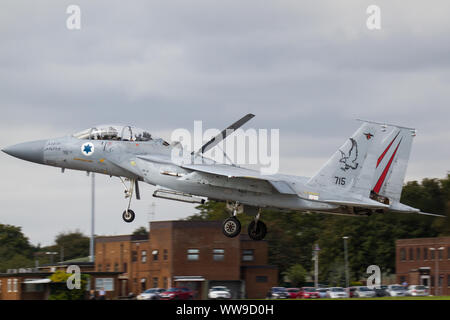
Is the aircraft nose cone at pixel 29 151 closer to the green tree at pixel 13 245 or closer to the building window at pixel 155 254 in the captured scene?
the building window at pixel 155 254

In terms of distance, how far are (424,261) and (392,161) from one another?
54828mm

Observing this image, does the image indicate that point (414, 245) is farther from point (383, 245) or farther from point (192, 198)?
point (192, 198)

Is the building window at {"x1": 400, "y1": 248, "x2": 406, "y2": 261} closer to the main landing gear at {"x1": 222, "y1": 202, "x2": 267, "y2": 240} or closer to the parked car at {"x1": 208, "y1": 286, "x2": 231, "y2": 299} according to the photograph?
the parked car at {"x1": 208, "y1": 286, "x2": 231, "y2": 299}

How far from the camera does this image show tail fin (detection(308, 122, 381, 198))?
31.3 m

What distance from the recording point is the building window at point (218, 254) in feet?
240

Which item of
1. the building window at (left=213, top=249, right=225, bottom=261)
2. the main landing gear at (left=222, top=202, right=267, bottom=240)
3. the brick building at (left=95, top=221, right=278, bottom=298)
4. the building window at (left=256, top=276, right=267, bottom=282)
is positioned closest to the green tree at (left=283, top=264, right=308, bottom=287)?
the brick building at (left=95, top=221, right=278, bottom=298)

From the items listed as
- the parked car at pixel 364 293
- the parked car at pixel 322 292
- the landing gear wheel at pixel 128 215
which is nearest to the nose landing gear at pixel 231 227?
the landing gear wheel at pixel 128 215

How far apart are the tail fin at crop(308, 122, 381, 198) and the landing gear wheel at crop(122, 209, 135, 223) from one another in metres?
7.46

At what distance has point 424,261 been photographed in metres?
83.1
